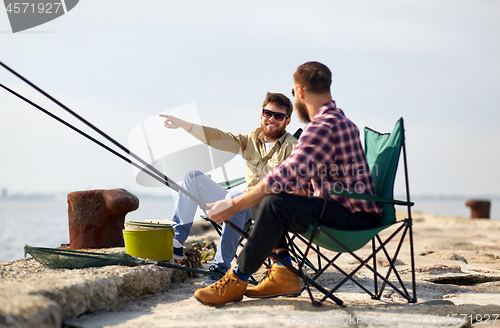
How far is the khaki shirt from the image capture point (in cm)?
337

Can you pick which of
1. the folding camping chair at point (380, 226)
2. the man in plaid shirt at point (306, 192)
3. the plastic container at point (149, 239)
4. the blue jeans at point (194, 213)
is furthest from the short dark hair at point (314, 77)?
the plastic container at point (149, 239)

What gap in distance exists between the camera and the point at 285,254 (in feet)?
8.86

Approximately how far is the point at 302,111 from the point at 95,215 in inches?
94.8

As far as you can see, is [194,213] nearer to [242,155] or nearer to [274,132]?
[242,155]

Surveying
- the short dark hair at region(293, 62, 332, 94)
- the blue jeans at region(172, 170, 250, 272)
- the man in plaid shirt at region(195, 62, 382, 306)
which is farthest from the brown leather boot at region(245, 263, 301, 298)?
the short dark hair at region(293, 62, 332, 94)

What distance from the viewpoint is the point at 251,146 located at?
3.60 meters

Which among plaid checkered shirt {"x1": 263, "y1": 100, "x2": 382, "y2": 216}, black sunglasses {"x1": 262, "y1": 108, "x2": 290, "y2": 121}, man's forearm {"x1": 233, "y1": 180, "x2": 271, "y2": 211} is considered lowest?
man's forearm {"x1": 233, "y1": 180, "x2": 271, "y2": 211}

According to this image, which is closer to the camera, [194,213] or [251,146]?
[194,213]

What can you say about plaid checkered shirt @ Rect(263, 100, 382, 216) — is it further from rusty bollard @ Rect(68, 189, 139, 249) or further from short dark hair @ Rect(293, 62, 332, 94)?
rusty bollard @ Rect(68, 189, 139, 249)

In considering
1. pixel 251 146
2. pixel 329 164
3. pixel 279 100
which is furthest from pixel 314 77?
pixel 251 146

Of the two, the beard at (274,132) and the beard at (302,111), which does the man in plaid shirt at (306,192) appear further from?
the beard at (274,132)

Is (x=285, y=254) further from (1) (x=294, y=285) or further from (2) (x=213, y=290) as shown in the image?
(2) (x=213, y=290)

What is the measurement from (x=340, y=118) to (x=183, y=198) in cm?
141

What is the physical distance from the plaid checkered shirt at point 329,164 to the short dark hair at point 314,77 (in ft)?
0.38
